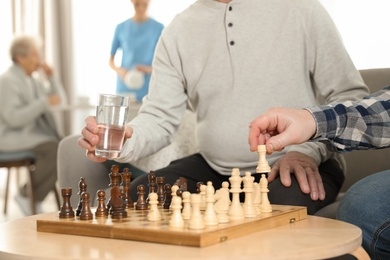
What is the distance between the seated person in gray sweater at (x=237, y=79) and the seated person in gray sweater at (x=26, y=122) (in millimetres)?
2582

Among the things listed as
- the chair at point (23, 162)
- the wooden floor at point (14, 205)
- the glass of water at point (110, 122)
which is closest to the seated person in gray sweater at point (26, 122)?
the chair at point (23, 162)

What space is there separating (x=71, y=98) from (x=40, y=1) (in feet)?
3.16

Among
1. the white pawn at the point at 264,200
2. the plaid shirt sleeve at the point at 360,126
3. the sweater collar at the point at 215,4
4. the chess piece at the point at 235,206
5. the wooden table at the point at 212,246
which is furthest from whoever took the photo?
the sweater collar at the point at 215,4

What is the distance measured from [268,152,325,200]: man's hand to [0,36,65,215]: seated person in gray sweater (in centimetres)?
297

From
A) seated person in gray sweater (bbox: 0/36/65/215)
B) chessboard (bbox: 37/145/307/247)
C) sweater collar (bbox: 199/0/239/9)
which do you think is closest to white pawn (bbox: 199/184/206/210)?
chessboard (bbox: 37/145/307/247)

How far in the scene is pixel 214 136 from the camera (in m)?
1.97

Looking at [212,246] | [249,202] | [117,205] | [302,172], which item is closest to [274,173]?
[302,172]

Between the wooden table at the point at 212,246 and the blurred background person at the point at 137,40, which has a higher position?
the blurred background person at the point at 137,40

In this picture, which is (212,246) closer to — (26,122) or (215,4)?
(215,4)

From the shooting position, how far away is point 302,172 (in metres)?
1.67

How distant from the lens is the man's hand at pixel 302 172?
5.40 ft

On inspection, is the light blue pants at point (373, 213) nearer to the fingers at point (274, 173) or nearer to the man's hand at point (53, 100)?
the fingers at point (274, 173)

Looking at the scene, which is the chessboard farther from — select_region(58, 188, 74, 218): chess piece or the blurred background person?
the blurred background person

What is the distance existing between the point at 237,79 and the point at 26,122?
2.94m
